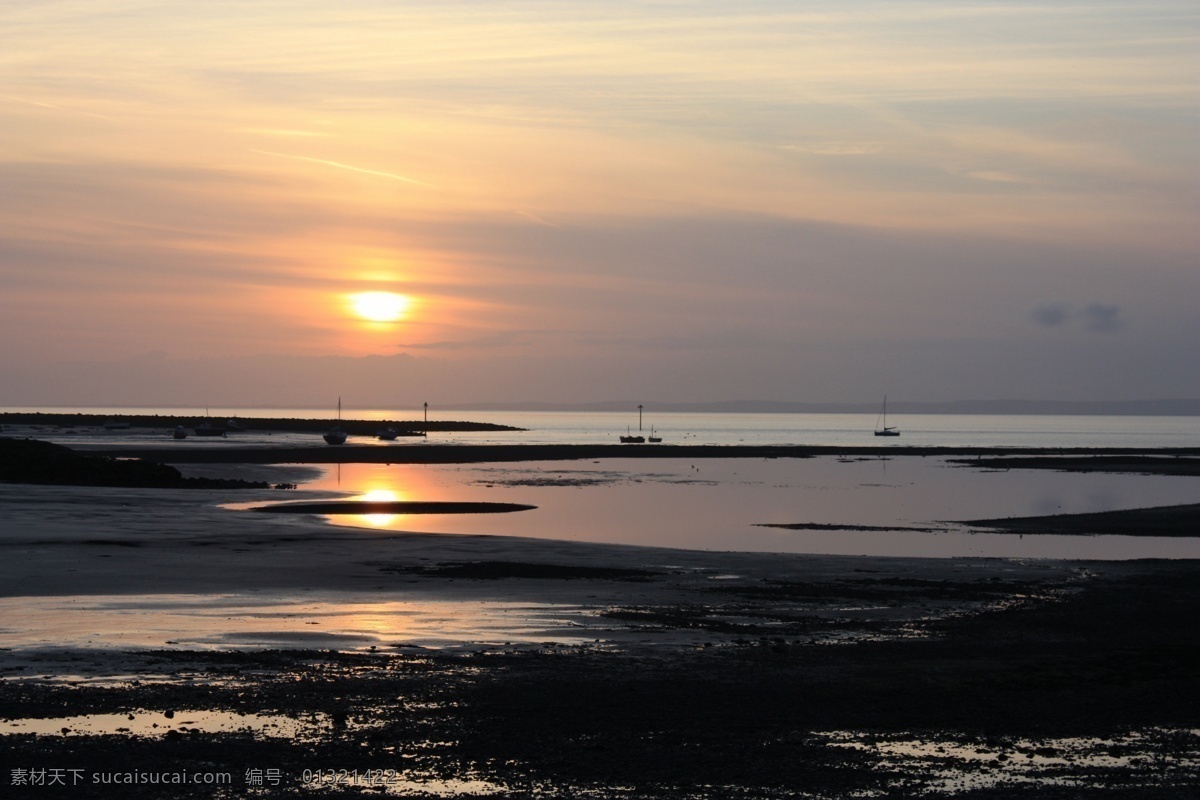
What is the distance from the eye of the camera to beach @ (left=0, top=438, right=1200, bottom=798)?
13.0 m

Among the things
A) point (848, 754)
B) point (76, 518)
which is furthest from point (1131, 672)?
point (76, 518)

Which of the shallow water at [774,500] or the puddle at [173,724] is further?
the shallow water at [774,500]

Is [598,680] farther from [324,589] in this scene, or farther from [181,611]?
[324,589]

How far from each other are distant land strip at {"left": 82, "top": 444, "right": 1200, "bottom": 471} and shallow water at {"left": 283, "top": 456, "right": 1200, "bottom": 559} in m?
9.82

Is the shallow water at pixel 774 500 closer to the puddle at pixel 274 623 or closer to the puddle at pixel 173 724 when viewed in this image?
the puddle at pixel 274 623

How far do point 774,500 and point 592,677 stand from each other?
5160 cm

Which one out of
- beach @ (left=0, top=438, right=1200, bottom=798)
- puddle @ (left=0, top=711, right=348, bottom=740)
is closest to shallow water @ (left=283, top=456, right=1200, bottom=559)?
beach @ (left=0, top=438, right=1200, bottom=798)

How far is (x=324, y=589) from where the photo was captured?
28.0 metres

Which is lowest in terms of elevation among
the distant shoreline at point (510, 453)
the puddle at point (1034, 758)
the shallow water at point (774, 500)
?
the puddle at point (1034, 758)

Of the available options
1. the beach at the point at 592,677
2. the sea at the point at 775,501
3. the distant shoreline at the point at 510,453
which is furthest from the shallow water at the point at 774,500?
the beach at the point at 592,677

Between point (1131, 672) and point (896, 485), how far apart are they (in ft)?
218

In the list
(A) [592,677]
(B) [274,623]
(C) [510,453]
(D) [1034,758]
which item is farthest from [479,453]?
(D) [1034,758]

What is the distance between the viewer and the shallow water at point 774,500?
4475 cm

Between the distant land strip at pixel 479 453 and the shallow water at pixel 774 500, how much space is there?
982cm
